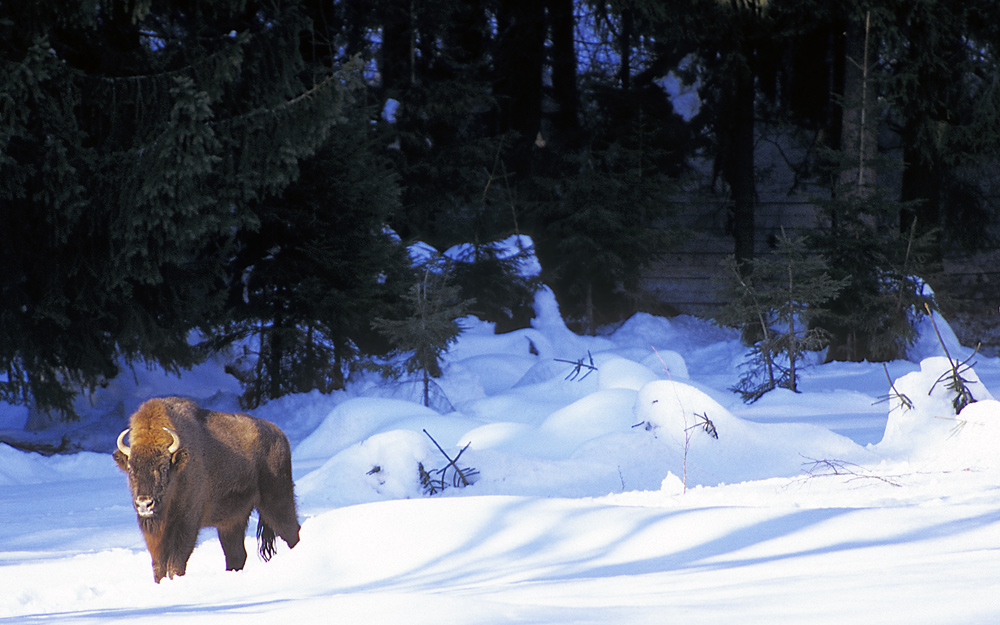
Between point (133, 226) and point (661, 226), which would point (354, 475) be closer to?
point (133, 226)

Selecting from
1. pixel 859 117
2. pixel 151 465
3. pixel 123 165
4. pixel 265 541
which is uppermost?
pixel 859 117

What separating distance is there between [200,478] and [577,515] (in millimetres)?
2187

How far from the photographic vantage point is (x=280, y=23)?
11602mm

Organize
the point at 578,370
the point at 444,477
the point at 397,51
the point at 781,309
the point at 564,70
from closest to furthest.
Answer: the point at 444,477 < the point at 578,370 < the point at 781,309 < the point at 397,51 < the point at 564,70

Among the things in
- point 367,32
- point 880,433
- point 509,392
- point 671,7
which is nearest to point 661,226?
point 671,7

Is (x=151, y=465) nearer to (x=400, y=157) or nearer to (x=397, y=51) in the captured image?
(x=400, y=157)

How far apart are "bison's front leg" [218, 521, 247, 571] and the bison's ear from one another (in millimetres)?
893

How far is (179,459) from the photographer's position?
15.9ft

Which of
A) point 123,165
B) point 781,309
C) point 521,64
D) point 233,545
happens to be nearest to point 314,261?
point 123,165

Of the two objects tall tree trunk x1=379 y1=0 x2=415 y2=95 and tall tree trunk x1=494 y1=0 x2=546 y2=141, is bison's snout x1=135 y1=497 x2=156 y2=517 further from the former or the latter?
tall tree trunk x1=494 y1=0 x2=546 y2=141

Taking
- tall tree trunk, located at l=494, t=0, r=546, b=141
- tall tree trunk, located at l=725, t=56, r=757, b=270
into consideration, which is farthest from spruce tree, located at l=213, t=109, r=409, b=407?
tall tree trunk, located at l=725, t=56, r=757, b=270

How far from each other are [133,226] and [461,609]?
8.11 metres

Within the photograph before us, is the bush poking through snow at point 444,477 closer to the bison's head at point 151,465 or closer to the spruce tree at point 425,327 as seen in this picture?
the spruce tree at point 425,327

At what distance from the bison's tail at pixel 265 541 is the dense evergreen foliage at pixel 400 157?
4934mm
